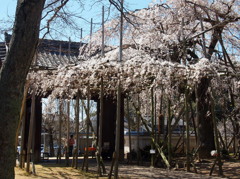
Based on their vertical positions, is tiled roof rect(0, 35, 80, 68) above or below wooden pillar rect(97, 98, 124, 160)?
above

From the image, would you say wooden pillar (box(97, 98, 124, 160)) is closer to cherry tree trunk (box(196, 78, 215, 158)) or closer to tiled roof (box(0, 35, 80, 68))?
tiled roof (box(0, 35, 80, 68))

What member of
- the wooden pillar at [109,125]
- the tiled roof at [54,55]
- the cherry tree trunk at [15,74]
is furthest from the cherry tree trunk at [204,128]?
the cherry tree trunk at [15,74]

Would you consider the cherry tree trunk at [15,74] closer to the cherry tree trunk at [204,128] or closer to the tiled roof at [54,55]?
the tiled roof at [54,55]

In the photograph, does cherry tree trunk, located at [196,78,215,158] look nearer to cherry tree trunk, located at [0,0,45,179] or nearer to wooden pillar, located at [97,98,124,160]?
wooden pillar, located at [97,98,124,160]

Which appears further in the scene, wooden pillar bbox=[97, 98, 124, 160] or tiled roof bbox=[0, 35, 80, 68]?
wooden pillar bbox=[97, 98, 124, 160]

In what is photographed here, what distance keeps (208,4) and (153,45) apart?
324 centimetres

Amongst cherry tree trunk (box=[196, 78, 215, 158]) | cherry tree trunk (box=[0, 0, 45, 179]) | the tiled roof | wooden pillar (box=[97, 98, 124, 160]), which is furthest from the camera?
wooden pillar (box=[97, 98, 124, 160])

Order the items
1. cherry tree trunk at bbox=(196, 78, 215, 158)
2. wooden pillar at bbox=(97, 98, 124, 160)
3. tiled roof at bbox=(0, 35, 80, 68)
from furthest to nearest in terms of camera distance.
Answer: wooden pillar at bbox=(97, 98, 124, 160)
tiled roof at bbox=(0, 35, 80, 68)
cherry tree trunk at bbox=(196, 78, 215, 158)

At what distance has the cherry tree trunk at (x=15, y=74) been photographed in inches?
162

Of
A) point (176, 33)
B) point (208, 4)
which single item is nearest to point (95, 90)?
point (176, 33)

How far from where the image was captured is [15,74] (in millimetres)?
4309

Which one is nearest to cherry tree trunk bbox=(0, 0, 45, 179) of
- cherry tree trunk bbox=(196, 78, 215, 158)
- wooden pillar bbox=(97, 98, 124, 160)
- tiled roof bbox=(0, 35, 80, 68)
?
tiled roof bbox=(0, 35, 80, 68)

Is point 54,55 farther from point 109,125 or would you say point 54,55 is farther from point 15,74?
point 15,74

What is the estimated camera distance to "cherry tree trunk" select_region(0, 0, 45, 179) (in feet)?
13.5
